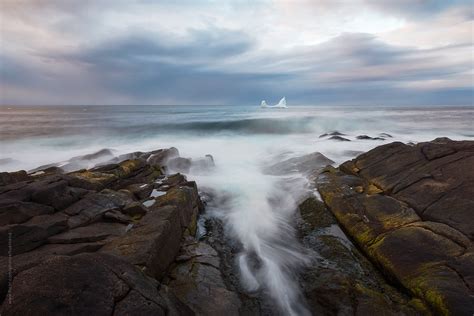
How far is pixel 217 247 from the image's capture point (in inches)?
321

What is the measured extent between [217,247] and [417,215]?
5475mm

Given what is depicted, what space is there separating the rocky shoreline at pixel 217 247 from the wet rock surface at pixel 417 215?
0.10 ft

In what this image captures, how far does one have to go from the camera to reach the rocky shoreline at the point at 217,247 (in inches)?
152

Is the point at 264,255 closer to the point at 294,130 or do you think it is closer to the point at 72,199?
the point at 72,199

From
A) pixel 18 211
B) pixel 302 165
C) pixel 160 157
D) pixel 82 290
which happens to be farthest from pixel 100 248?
pixel 302 165

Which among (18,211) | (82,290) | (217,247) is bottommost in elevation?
(217,247)

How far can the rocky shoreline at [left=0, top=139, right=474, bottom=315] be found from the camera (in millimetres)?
3859

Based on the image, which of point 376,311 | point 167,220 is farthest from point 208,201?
point 376,311

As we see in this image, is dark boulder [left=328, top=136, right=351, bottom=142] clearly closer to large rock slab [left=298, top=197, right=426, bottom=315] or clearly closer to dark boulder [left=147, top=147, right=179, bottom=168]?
dark boulder [left=147, top=147, right=179, bottom=168]

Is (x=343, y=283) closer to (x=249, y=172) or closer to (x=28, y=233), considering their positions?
(x=28, y=233)

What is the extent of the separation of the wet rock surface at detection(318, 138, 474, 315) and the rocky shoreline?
30 mm

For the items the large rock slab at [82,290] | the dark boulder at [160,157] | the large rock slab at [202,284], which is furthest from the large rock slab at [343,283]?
the dark boulder at [160,157]

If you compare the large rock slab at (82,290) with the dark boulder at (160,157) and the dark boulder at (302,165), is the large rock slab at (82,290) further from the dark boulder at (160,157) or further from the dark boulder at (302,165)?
the dark boulder at (302,165)

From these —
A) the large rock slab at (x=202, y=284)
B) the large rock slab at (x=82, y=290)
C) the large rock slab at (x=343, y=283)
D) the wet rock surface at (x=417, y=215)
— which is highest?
the large rock slab at (x=82, y=290)
